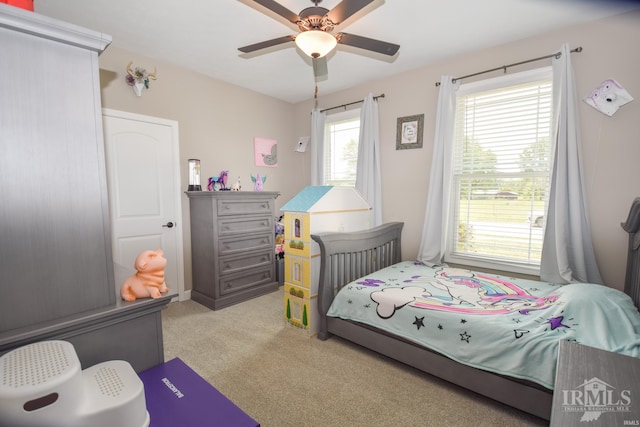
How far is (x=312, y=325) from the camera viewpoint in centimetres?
256

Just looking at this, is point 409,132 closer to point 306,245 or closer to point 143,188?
point 306,245

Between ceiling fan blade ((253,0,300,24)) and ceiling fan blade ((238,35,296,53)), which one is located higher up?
ceiling fan blade ((253,0,300,24))

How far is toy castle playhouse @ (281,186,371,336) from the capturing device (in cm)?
252

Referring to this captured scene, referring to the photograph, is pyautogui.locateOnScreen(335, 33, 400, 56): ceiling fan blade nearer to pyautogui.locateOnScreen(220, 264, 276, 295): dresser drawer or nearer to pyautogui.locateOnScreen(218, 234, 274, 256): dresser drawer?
pyautogui.locateOnScreen(218, 234, 274, 256): dresser drawer

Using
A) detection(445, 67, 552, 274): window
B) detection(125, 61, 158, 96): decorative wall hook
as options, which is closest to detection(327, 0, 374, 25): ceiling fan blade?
detection(445, 67, 552, 274): window

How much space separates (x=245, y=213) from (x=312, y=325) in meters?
1.54

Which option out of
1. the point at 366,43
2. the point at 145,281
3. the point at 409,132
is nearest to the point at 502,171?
the point at 409,132

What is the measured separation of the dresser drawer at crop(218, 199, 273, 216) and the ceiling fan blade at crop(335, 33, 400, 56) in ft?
6.46

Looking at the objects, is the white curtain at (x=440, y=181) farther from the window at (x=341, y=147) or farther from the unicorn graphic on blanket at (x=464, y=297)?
the window at (x=341, y=147)

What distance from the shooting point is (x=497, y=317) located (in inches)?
70.3

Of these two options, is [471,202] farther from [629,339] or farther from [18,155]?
[18,155]

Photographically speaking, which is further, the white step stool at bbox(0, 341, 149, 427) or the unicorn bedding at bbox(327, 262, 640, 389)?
the unicorn bedding at bbox(327, 262, 640, 389)

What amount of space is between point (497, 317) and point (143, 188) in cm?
327

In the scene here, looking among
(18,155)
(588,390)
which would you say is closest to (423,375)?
(588,390)
